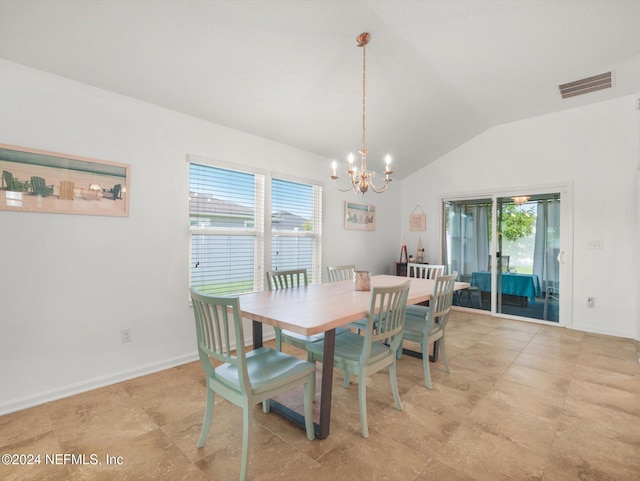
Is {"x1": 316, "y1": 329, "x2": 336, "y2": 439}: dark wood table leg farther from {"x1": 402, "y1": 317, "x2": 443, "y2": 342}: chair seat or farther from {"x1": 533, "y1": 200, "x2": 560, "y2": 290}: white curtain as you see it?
{"x1": 533, "y1": 200, "x2": 560, "y2": 290}: white curtain

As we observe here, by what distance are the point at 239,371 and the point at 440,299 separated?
6.11ft

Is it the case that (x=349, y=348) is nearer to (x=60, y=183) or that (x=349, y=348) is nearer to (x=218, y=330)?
(x=218, y=330)

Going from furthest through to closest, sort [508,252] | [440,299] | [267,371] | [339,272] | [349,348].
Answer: [508,252]
[339,272]
[440,299]
[349,348]
[267,371]

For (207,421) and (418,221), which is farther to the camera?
(418,221)

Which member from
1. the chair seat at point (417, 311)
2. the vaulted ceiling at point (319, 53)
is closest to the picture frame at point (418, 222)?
the vaulted ceiling at point (319, 53)

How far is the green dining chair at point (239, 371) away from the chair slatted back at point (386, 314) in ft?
1.33

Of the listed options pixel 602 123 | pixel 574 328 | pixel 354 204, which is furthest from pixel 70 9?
pixel 574 328

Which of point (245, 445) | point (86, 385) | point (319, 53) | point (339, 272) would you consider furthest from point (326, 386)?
point (319, 53)

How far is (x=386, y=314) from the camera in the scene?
2119mm

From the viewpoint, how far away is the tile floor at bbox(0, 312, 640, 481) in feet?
5.61

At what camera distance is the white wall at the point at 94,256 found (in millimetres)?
2307

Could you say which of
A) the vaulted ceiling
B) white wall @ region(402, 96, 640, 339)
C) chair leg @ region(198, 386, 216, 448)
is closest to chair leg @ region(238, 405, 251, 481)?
chair leg @ region(198, 386, 216, 448)

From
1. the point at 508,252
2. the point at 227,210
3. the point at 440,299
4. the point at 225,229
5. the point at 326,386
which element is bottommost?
the point at 326,386

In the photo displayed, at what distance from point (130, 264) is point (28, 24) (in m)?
1.79
